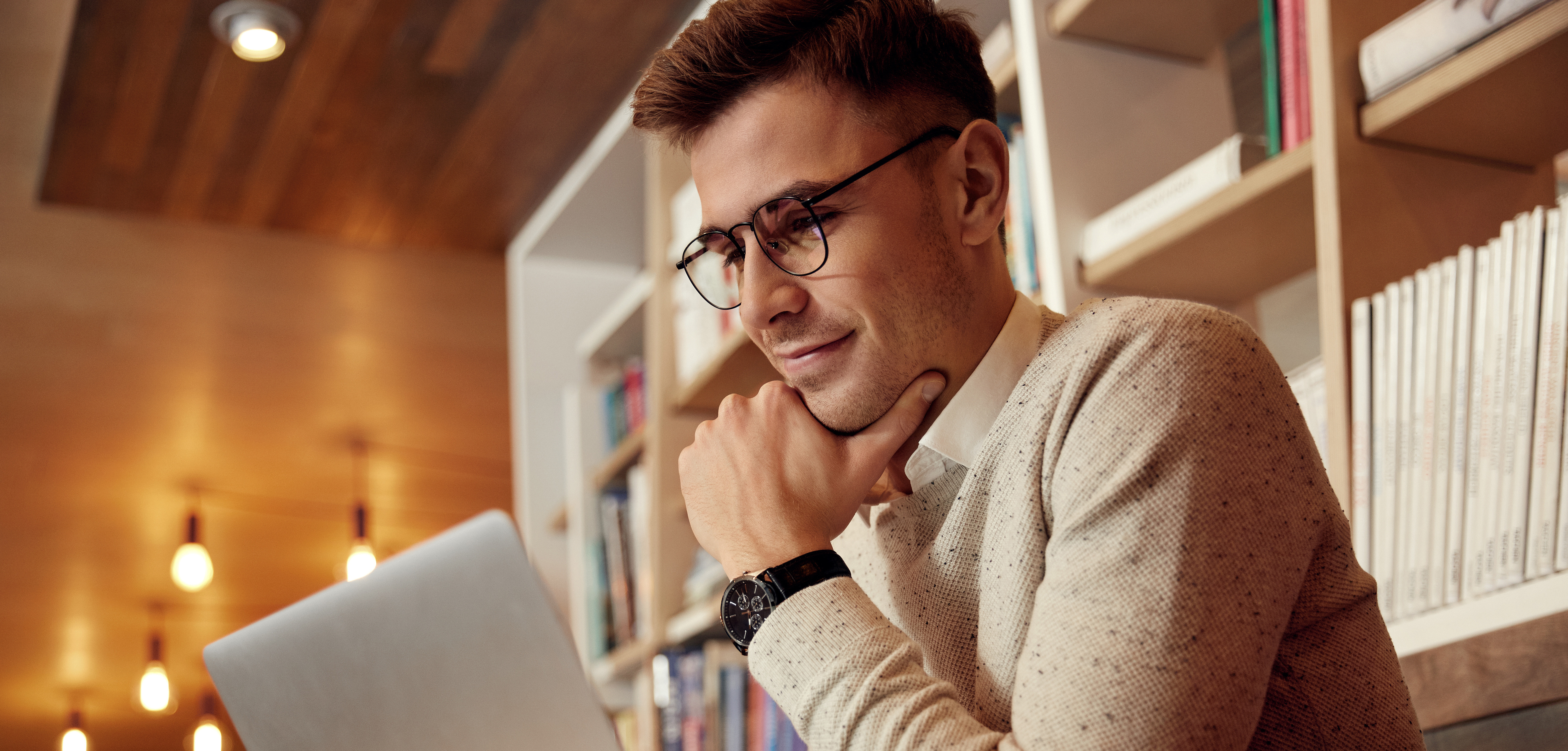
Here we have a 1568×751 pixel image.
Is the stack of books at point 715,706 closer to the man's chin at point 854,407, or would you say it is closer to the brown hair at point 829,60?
the man's chin at point 854,407

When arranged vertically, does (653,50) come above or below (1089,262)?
above

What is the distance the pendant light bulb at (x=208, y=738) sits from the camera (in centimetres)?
740

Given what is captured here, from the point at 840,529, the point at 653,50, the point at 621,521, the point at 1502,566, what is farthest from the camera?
the point at 653,50

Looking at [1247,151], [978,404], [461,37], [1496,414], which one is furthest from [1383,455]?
[461,37]

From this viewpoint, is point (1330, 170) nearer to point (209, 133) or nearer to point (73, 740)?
point (209, 133)

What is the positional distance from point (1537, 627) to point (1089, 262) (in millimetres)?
743

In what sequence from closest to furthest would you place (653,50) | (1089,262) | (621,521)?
(1089,262) < (621,521) < (653,50)

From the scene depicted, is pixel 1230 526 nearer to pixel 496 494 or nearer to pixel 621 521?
pixel 621 521

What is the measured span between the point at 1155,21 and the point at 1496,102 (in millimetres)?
546

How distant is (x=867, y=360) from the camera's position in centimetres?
110

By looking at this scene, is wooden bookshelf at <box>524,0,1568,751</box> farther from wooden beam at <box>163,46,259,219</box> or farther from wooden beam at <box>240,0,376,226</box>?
wooden beam at <box>163,46,259,219</box>

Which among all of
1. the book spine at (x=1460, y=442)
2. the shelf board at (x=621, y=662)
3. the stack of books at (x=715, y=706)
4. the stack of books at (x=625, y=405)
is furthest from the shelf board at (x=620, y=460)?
the book spine at (x=1460, y=442)

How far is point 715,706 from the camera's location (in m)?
2.50

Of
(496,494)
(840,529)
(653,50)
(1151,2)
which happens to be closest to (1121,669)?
(840,529)
